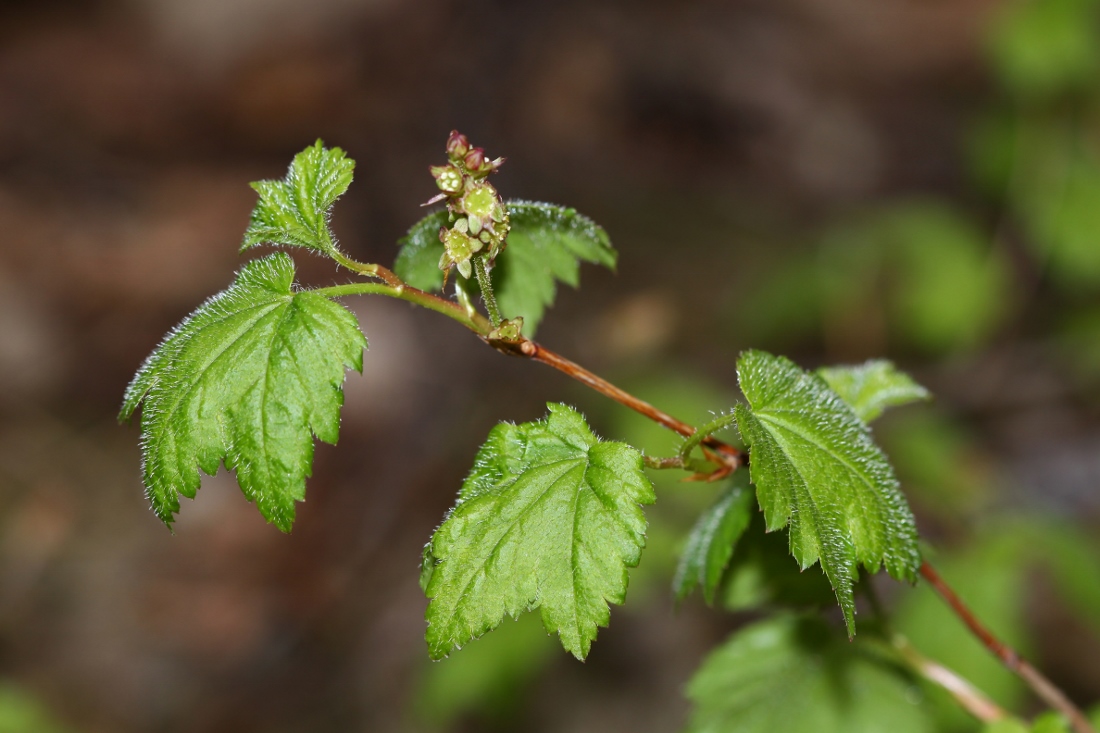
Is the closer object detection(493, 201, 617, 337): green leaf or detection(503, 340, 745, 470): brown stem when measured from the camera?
detection(503, 340, 745, 470): brown stem

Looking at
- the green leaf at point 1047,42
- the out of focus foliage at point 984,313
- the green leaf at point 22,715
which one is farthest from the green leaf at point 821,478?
the green leaf at point 22,715

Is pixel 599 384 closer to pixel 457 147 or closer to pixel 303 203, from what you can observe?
pixel 457 147

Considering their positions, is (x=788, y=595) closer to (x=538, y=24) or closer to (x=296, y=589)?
(x=296, y=589)

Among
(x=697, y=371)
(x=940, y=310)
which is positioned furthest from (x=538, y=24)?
(x=940, y=310)

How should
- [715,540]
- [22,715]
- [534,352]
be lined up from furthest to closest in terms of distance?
[22,715] < [715,540] < [534,352]

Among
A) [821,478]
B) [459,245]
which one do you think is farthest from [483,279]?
[821,478]

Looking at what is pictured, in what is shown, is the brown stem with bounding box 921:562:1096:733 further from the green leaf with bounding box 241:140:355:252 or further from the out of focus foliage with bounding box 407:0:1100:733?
the out of focus foliage with bounding box 407:0:1100:733

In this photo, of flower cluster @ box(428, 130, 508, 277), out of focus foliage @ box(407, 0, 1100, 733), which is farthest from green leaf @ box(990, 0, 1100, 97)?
flower cluster @ box(428, 130, 508, 277)
